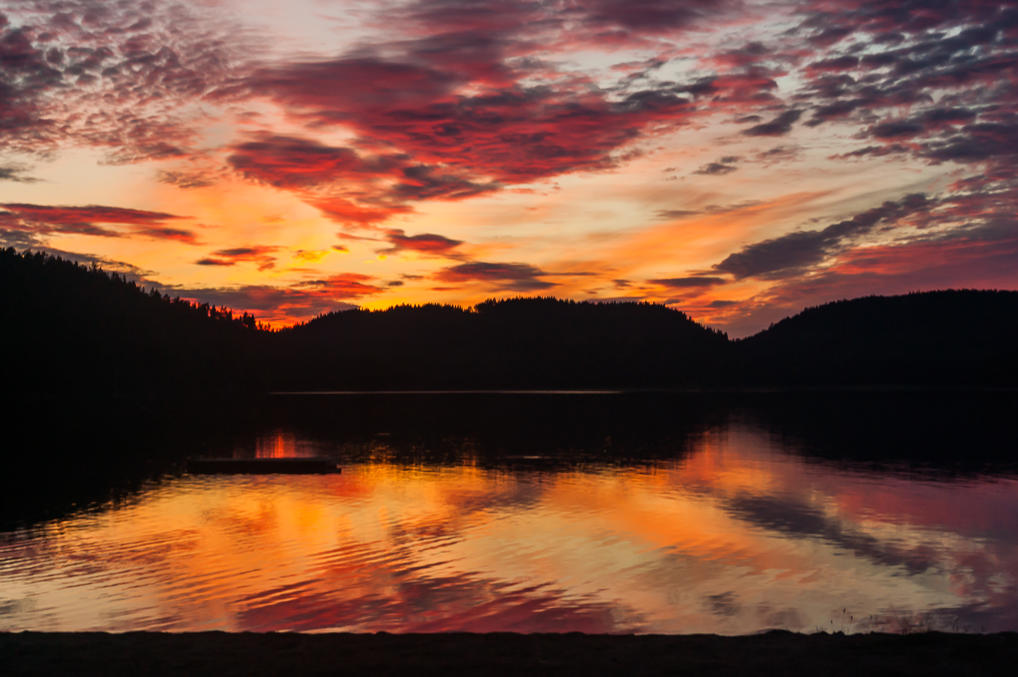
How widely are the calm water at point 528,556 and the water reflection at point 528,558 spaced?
0.12 metres

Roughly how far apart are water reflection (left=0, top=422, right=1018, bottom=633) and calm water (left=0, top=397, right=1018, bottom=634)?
116 millimetres

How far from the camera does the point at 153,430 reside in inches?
4542

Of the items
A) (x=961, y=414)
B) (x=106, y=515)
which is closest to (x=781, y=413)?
(x=961, y=414)

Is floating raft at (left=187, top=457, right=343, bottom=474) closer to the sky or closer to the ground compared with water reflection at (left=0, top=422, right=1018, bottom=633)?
closer to the sky

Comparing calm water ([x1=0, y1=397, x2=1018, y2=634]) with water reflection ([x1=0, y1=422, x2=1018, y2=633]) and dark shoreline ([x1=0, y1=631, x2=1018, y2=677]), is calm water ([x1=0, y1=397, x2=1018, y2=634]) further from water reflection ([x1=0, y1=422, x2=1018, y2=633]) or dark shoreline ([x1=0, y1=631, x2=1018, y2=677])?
dark shoreline ([x1=0, y1=631, x2=1018, y2=677])

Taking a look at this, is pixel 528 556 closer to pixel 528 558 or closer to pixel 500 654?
pixel 528 558

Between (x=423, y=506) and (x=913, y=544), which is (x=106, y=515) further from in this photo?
(x=913, y=544)

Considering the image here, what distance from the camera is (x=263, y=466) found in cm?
6538

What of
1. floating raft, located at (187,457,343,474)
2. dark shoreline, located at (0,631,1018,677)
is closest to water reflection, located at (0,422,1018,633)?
dark shoreline, located at (0,631,1018,677)

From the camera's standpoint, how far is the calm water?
76.9 ft

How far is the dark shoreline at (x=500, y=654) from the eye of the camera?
14789mm

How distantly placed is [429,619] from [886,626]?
11777 millimetres

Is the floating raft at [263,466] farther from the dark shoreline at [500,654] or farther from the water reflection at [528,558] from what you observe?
the dark shoreline at [500,654]

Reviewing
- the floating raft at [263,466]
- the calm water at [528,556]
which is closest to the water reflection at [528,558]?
the calm water at [528,556]
